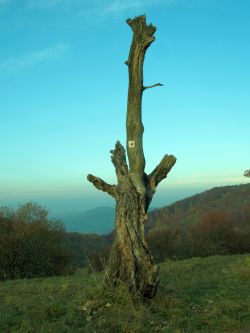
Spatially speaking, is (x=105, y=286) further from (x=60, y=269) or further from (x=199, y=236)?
(x=199, y=236)

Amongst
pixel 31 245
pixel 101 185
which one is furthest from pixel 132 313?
pixel 31 245

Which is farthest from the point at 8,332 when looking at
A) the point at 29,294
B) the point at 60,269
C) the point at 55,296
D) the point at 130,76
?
the point at 60,269

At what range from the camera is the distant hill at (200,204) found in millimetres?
85356

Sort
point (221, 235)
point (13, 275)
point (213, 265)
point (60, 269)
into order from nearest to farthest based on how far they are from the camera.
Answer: point (213, 265)
point (13, 275)
point (60, 269)
point (221, 235)

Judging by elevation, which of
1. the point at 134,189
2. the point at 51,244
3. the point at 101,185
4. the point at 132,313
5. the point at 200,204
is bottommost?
the point at 132,313

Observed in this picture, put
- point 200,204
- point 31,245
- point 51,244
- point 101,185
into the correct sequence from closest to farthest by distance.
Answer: point 101,185
point 31,245
point 51,244
point 200,204

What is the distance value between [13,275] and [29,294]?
17.9 m

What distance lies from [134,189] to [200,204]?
92.0 metres

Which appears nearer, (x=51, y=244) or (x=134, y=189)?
(x=134, y=189)

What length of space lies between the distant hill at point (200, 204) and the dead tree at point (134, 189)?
234 feet

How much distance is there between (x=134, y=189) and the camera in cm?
1020

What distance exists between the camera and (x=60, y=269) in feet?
109

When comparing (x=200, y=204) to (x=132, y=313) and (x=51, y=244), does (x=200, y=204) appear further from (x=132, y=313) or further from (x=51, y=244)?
(x=132, y=313)

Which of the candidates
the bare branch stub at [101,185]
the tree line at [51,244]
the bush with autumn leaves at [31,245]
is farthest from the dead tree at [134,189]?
the bush with autumn leaves at [31,245]
